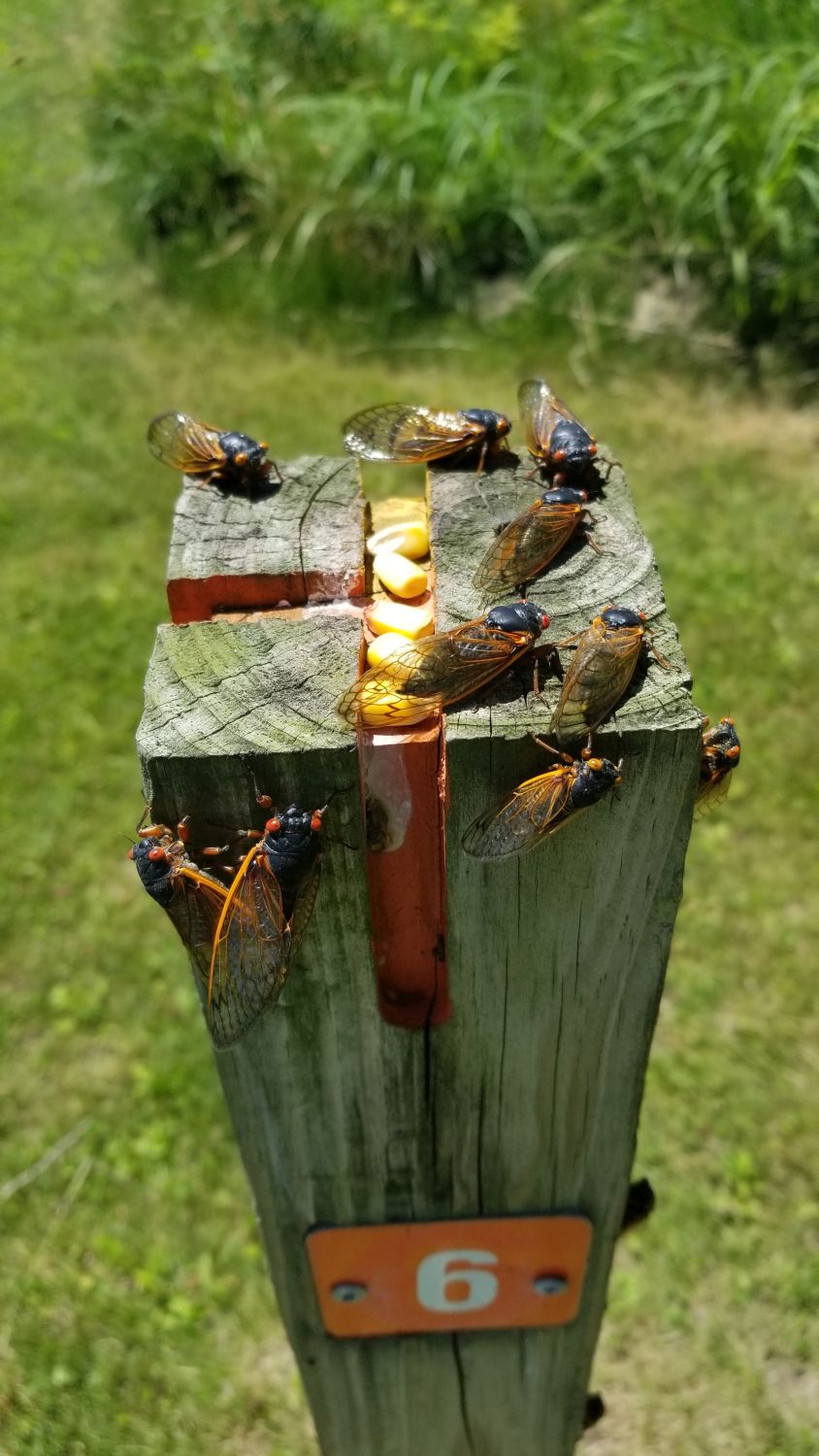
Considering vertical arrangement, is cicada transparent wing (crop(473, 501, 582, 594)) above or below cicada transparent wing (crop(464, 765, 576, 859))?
above

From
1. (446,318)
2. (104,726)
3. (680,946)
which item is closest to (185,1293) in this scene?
(680,946)

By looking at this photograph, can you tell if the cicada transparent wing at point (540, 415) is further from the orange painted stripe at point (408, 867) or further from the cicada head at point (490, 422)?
the orange painted stripe at point (408, 867)

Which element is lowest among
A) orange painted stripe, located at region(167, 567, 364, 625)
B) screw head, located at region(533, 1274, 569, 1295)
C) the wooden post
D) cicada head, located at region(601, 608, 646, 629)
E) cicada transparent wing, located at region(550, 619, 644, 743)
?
screw head, located at region(533, 1274, 569, 1295)

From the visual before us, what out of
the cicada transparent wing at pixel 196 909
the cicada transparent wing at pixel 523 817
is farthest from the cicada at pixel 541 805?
the cicada transparent wing at pixel 196 909

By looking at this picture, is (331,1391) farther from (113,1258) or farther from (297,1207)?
(113,1258)

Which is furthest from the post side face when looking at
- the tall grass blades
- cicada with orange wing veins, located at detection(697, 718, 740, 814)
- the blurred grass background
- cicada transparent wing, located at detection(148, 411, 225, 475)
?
the tall grass blades

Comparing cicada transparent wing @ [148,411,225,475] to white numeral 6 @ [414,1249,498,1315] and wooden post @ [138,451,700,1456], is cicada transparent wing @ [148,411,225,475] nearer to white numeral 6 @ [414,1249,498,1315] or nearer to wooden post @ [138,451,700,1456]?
wooden post @ [138,451,700,1456]
